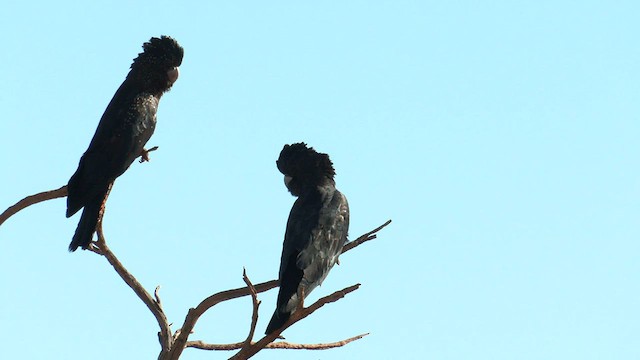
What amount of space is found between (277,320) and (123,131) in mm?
2595

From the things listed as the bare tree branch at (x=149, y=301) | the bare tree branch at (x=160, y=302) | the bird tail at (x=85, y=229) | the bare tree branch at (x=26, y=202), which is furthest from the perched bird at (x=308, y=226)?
the bare tree branch at (x=26, y=202)

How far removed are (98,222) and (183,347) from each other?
1096 millimetres

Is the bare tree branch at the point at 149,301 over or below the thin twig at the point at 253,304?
over

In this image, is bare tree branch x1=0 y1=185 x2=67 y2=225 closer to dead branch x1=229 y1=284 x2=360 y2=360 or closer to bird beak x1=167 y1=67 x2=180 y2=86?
dead branch x1=229 y1=284 x2=360 y2=360

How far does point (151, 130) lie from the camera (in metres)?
8.65

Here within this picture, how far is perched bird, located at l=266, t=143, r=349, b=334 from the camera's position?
7.00 m

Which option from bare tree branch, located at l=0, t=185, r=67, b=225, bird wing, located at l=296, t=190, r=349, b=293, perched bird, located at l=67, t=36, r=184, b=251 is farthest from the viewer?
perched bird, located at l=67, t=36, r=184, b=251

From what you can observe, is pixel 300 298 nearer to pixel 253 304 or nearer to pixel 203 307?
pixel 253 304

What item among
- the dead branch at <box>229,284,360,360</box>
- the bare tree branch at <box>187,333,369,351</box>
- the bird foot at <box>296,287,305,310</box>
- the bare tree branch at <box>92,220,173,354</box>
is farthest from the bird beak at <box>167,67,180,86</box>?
the bird foot at <box>296,287,305,310</box>

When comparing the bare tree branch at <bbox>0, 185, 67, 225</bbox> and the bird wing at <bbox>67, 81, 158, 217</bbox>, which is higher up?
the bird wing at <bbox>67, 81, 158, 217</bbox>

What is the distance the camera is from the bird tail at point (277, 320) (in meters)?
6.57

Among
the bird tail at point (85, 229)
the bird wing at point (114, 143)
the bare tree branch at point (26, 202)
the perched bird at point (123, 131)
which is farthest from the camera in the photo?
the bird wing at point (114, 143)

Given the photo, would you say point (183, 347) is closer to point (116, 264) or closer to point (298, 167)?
point (116, 264)

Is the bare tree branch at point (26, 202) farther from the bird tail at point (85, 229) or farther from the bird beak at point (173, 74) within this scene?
the bird beak at point (173, 74)
